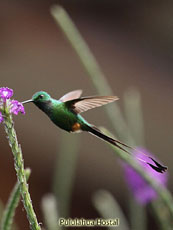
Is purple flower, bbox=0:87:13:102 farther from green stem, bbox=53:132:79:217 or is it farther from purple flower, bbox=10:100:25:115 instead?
green stem, bbox=53:132:79:217

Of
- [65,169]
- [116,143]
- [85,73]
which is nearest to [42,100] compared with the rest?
[116,143]

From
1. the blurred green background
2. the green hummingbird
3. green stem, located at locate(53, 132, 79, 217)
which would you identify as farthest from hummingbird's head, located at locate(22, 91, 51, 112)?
the blurred green background

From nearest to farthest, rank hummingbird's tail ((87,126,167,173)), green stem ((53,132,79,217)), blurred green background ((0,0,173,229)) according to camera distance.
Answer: hummingbird's tail ((87,126,167,173)), green stem ((53,132,79,217)), blurred green background ((0,0,173,229))

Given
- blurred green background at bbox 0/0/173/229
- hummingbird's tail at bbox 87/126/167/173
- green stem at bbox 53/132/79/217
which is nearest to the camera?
hummingbird's tail at bbox 87/126/167/173

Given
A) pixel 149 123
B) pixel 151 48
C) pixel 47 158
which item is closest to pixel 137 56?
pixel 151 48

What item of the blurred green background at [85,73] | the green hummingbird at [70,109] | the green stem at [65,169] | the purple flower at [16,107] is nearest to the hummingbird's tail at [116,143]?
the green hummingbird at [70,109]

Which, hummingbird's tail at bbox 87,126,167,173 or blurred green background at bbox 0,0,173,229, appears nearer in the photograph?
hummingbird's tail at bbox 87,126,167,173

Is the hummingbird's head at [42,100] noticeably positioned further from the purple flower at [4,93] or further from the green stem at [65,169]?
the green stem at [65,169]

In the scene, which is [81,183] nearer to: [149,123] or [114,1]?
[149,123]
